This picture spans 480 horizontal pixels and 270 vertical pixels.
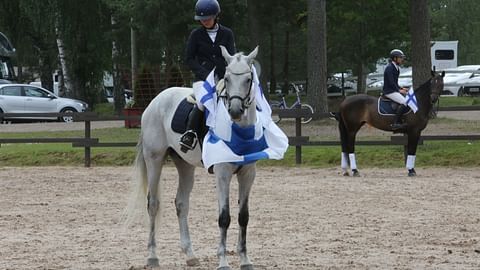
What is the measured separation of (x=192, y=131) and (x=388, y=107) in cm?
996

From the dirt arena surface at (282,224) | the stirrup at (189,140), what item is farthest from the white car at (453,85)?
the stirrup at (189,140)

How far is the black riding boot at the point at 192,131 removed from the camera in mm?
8164

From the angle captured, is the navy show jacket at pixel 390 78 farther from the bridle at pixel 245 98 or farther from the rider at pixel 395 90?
the bridle at pixel 245 98

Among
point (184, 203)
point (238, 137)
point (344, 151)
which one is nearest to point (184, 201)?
A: point (184, 203)

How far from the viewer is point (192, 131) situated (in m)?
8.20

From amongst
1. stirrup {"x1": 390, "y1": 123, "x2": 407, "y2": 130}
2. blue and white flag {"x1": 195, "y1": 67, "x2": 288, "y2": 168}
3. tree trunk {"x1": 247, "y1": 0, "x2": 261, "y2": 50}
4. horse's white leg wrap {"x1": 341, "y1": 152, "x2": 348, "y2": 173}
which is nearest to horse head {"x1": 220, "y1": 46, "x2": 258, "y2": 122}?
blue and white flag {"x1": 195, "y1": 67, "x2": 288, "y2": 168}

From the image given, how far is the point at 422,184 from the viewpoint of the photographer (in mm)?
15180

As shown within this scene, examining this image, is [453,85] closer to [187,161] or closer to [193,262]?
[187,161]

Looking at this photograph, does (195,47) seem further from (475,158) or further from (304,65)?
(304,65)

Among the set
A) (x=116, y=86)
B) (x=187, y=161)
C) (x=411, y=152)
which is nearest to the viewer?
(x=187, y=161)

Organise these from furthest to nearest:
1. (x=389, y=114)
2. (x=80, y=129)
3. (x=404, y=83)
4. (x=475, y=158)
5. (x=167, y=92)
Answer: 1. (x=404, y=83)
2. (x=80, y=129)
3. (x=475, y=158)
4. (x=389, y=114)
5. (x=167, y=92)

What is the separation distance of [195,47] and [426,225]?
3.77 m

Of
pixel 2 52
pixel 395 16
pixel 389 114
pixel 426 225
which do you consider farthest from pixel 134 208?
pixel 2 52

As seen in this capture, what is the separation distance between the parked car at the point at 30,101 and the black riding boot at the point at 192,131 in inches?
1094
